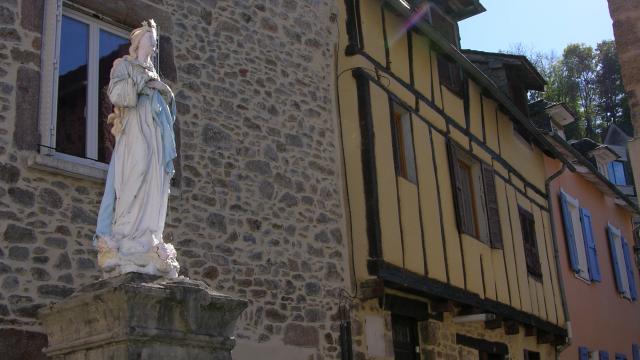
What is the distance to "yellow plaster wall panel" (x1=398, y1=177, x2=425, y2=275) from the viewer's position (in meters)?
10.1

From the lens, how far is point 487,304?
1171 centimetres

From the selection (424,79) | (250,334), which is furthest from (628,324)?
(250,334)

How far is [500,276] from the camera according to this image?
1253cm

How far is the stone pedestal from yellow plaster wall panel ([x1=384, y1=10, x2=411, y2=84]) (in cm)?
682

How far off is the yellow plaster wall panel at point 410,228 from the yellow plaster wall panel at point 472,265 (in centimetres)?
134

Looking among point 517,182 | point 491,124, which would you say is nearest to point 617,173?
point 517,182

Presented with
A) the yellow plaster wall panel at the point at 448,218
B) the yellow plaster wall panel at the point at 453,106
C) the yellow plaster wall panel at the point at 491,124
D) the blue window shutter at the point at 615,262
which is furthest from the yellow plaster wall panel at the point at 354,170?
the blue window shutter at the point at 615,262

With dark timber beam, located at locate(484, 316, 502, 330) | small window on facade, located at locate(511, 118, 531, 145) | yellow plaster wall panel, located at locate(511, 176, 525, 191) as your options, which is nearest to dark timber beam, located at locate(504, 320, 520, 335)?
dark timber beam, located at locate(484, 316, 502, 330)

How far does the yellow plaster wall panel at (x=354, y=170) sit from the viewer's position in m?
9.34

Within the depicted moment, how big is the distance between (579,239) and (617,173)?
18.3 metres

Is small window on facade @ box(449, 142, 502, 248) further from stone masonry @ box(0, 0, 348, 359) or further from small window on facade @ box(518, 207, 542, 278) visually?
stone masonry @ box(0, 0, 348, 359)

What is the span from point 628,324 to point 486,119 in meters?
7.43

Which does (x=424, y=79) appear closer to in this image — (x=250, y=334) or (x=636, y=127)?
(x=636, y=127)

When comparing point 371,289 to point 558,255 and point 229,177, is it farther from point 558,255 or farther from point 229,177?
point 558,255
